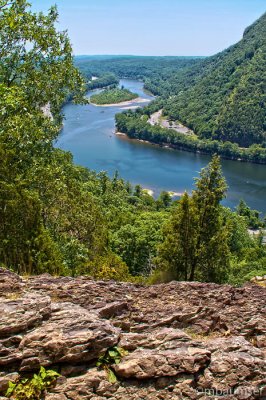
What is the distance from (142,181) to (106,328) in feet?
286

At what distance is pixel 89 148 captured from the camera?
112875mm

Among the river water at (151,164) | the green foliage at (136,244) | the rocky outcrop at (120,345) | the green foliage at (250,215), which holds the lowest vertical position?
the green foliage at (250,215)

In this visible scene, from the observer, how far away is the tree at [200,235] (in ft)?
57.4

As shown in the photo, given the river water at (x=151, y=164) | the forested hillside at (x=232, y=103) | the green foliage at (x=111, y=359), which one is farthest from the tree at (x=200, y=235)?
the forested hillside at (x=232, y=103)

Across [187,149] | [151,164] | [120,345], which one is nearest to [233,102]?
[187,149]

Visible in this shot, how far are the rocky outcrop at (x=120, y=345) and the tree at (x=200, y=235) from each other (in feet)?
32.6

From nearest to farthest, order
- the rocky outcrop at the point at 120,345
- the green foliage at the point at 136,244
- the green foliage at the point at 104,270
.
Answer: the rocky outcrop at the point at 120,345 → the green foliage at the point at 104,270 → the green foliage at the point at 136,244

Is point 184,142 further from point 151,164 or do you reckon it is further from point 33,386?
point 33,386

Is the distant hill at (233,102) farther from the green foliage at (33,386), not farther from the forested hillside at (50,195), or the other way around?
the green foliage at (33,386)

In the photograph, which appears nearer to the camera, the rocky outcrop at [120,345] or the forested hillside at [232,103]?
the rocky outcrop at [120,345]

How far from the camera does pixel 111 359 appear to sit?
5836mm

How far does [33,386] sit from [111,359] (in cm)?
117

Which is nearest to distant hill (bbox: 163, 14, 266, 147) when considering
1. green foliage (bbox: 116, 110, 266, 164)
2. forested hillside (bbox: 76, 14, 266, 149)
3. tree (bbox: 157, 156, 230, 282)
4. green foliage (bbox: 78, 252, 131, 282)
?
forested hillside (bbox: 76, 14, 266, 149)

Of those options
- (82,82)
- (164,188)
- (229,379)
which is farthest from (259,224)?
(229,379)
